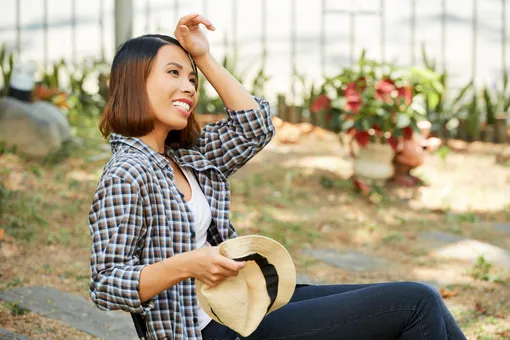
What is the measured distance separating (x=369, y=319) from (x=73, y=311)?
A: 1694mm

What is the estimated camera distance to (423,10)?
901cm

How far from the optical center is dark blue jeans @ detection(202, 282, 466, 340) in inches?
80.4

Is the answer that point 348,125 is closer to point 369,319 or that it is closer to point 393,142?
point 393,142

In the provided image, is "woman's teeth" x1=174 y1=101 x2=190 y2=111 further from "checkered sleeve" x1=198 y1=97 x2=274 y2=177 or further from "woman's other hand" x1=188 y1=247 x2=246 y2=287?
"woman's other hand" x1=188 y1=247 x2=246 y2=287

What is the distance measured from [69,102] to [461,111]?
3464mm

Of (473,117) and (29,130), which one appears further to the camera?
(473,117)

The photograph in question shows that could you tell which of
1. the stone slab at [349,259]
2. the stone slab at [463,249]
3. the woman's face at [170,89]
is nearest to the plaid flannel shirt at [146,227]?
the woman's face at [170,89]

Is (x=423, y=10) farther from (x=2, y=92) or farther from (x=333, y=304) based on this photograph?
(x=333, y=304)

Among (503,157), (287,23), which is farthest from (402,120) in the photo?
(287,23)

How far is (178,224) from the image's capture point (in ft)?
6.68

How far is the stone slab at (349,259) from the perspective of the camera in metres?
4.25

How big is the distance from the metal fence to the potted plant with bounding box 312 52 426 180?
2.10 metres

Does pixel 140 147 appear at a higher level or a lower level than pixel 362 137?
higher

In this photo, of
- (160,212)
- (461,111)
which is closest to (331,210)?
(461,111)
